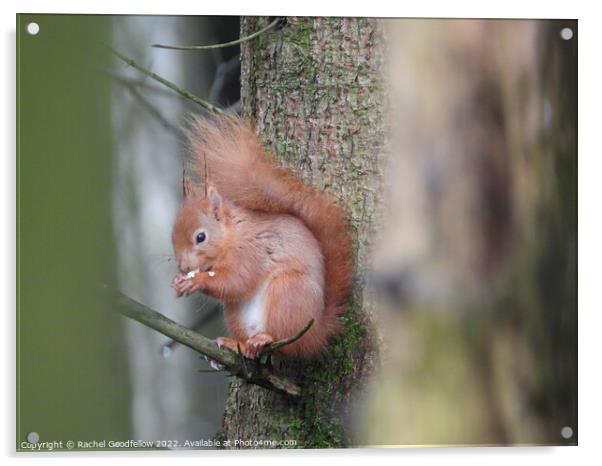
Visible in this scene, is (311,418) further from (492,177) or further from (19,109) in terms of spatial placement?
(19,109)

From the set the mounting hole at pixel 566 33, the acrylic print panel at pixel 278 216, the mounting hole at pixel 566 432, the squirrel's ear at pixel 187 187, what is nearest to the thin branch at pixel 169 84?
the acrylic print panel at pixel 278 216

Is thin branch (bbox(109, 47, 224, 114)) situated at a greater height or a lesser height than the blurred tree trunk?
greater

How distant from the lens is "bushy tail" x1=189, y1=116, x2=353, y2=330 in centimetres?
162

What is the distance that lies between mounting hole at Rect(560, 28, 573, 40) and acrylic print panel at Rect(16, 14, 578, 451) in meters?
0.17

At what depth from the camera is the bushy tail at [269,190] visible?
1617 millimetres

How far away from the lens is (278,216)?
161cm

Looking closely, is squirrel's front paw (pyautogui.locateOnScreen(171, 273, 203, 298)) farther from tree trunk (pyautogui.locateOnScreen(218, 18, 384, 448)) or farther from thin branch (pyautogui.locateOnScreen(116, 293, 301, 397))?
tree trunk (pyautogui.locateOnScreen(218, 18, 384, 448))

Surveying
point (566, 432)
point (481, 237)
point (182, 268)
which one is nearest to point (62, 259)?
point (182, 268)

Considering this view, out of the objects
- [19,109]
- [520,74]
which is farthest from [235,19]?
[520,74]

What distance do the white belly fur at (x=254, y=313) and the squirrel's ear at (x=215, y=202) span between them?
0.54ft

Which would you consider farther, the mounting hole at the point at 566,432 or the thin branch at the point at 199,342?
the mounting hole at the point at 566,432

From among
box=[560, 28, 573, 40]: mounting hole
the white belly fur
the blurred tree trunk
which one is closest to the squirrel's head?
the white belly fur

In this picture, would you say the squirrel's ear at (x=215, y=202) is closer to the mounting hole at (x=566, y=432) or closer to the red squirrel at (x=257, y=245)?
the red squirrel at (x=257, y=245)
